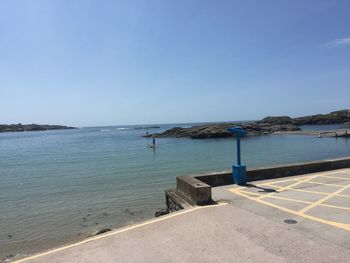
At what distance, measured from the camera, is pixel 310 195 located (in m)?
8.59

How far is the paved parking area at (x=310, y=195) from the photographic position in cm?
681

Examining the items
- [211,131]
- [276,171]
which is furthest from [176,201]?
[211,131]

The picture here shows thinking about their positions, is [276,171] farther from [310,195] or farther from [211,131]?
[211,131]

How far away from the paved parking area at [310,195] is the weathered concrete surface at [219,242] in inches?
17.3

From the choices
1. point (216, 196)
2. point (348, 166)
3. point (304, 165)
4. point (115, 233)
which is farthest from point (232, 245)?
point (348, 166)

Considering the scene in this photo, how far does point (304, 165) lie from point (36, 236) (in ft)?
33.3

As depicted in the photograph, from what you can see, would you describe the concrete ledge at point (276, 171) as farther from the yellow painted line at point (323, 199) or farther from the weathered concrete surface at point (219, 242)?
the weathered concrete surface at point (219, 242)

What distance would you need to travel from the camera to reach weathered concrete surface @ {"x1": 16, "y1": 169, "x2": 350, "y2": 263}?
4.95 m

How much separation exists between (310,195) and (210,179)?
2995mm

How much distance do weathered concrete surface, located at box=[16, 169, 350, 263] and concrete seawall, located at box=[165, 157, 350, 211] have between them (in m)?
0.94

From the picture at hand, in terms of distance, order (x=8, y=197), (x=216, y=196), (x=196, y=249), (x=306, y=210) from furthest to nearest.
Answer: (x=8, y=197)
(x=216, y=196)
(x=306, y=210)
(x=196, y=249)

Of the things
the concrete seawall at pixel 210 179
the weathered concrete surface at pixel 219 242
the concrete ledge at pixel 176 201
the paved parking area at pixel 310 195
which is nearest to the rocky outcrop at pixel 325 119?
the concrete seawall at pixel 210 179

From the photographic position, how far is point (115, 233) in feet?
21.0

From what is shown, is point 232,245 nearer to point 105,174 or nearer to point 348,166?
point 348,166
